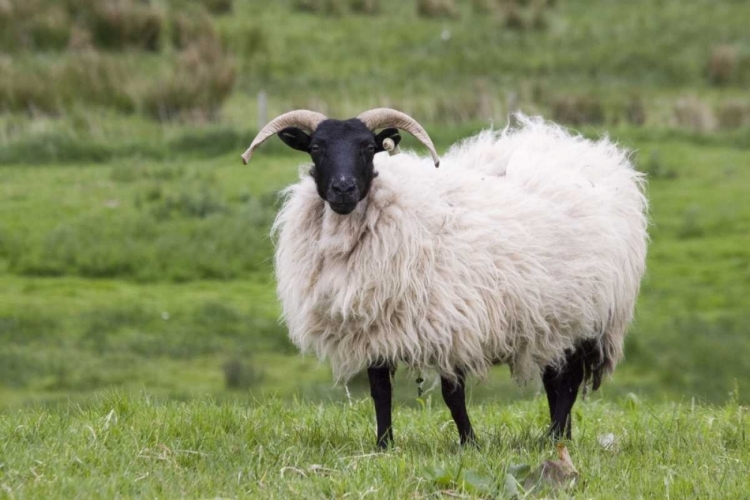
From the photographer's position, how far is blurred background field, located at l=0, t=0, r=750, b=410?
13.9 meters

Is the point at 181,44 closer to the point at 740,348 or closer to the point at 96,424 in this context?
the point at 740,348

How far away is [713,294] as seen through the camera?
15.8m

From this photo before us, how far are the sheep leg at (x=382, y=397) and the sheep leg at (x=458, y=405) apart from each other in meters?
0.32

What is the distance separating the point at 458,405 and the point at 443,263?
2.66 ft

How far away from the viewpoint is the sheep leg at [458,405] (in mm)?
6691

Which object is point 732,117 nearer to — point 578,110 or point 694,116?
point 694,116

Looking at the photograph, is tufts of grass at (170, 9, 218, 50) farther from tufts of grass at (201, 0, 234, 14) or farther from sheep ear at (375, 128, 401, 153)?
sheep ear at (375, 128, 401, 153)

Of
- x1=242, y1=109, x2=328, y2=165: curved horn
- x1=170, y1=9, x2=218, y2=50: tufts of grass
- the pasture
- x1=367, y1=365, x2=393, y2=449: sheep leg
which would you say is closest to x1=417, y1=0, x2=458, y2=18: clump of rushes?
the pasture

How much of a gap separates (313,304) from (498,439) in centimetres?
128

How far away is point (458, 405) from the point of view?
6.75 meters

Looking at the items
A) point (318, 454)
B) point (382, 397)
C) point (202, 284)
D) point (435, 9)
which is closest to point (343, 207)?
point (382, 397)

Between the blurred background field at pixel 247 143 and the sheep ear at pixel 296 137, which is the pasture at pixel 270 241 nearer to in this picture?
the blurred background field at pixel 247 143

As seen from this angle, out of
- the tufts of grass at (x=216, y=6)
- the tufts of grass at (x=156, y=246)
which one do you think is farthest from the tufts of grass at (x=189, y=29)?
the tufts of grass at (x=156, y=246)

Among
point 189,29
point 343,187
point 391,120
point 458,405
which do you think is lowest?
point 458,405
